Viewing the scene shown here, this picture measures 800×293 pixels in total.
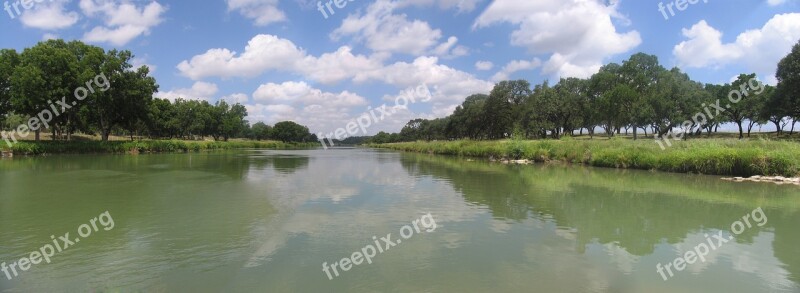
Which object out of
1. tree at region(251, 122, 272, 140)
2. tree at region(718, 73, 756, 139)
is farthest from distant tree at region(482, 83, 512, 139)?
tree at region(251, 122, 272, 140)

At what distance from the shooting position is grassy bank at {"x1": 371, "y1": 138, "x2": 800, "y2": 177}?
22438 mm

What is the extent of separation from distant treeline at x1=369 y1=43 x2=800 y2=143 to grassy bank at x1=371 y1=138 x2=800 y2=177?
851 cm

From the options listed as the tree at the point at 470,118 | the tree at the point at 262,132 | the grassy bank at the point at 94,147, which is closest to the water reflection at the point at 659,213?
the grassy bank at the point at 94,147

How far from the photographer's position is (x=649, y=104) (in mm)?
57750

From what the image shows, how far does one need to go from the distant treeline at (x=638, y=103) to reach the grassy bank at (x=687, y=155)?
335 inches

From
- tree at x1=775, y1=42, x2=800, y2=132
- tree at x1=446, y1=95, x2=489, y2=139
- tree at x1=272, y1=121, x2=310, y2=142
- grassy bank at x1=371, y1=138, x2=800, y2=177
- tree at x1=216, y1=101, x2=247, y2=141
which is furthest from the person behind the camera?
tree at x1=272, y1=121, x2=310, y2=142

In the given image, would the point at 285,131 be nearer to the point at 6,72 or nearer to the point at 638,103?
the point at 6,72

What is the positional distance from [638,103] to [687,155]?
36.4 meters

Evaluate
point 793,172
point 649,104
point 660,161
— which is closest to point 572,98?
point 649,104

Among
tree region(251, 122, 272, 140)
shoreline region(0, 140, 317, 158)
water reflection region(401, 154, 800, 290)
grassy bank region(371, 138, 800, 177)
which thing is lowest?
water reflection region(401, 154, 800, 290)

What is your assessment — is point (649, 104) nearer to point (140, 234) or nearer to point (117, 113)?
point (140, 234)

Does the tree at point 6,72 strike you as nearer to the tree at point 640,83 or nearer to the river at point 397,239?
the river at point 397,239

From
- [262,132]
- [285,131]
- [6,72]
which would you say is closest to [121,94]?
[6,72]

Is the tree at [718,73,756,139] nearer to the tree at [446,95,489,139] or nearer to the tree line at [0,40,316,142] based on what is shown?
the tree at [446,95,489,139]
